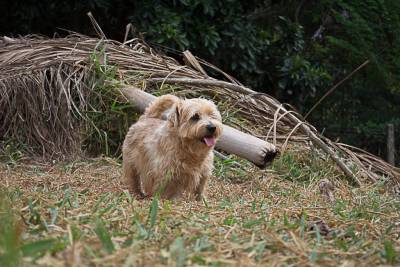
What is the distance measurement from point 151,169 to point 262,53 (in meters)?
7.43

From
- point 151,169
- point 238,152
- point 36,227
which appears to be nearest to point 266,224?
point 36,227

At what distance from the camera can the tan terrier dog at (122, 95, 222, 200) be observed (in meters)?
6.21

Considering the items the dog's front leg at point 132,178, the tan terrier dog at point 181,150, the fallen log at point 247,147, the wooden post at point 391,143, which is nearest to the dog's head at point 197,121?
the tan terrier dog at point 181,150

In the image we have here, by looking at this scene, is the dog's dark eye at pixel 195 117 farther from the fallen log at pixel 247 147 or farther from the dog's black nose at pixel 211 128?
the fallen log at pixel 247 147

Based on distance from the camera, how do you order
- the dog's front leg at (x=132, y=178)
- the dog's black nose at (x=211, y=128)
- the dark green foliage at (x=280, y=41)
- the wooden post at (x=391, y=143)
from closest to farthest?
the dog's black nose at (x=211, y=128) → the dog's front leg at (x=132, y=178) → the dark green foliage at (x=280, y=41) → the wooden post at (x=391, y=143)

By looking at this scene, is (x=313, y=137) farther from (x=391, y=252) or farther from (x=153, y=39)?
(x=391, y=252)

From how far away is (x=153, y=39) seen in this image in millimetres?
11742

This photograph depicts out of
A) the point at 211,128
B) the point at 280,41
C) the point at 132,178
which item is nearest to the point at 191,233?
the point at 211,128

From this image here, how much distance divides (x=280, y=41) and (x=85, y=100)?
19.2 feet

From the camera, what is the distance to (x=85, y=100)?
9023 mm

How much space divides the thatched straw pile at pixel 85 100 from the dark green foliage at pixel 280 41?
1.65 metres

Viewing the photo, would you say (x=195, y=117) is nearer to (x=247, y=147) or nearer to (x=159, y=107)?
(x=159, y=107)

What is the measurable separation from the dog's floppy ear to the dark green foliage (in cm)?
436

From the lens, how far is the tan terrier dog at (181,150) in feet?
20.4
